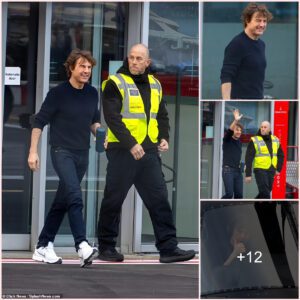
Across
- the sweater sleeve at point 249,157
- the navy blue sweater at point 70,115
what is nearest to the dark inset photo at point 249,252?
the sweater sleeve at point 249,157

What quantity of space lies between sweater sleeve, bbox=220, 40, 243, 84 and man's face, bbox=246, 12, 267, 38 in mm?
145

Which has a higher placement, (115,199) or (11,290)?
(115,199)

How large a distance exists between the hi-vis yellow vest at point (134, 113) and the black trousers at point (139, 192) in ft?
0.44

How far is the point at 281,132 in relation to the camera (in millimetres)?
7406

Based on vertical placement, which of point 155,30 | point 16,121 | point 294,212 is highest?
point 155,30

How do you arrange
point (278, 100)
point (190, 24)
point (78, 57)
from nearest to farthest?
1. point (278, 100)
2. point (78, 57)
3. point (190, 24)

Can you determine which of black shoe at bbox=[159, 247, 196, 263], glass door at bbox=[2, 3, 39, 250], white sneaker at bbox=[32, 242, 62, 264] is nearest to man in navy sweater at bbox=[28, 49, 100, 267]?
white sneaker at bbox=[32, 242, 62, 264]

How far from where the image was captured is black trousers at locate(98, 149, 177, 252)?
301 inches

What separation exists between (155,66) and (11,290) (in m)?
2.04

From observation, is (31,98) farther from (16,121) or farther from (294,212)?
(294,212)

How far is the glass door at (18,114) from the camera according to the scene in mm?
8852

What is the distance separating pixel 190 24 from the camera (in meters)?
8.52

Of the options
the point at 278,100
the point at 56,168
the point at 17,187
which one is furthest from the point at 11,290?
the point at 278,100

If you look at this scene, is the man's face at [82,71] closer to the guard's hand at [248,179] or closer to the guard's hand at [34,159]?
the guard's hand at [34,159]
